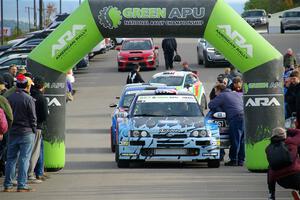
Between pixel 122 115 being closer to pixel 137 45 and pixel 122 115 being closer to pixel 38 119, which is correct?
pixel 38 119

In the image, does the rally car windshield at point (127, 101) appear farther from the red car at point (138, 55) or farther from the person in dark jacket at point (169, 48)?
the red car at point (138, 55)

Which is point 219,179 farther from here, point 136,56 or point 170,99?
point 136,56

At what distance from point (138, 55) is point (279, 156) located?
112 ft

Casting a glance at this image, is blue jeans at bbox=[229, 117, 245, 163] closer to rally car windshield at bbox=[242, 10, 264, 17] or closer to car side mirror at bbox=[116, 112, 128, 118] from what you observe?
car side mirror at bbox=[116, 112, 128, 118]

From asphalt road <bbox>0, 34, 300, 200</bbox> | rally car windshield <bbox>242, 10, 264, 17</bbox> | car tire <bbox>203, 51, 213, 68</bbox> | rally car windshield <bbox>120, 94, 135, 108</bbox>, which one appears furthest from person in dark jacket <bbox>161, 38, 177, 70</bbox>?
rally car windshield <bbox>242, 10, 264, 17</bbox>

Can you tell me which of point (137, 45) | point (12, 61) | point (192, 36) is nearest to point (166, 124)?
point (192, 36)

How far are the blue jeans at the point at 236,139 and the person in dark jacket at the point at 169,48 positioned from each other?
2611cm

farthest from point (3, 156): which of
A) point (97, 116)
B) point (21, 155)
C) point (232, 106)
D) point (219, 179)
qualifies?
point (97, 116)

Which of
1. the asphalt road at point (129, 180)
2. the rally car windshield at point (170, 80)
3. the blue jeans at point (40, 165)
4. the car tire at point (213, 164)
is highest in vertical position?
the rally car windshield at point (170, 80)

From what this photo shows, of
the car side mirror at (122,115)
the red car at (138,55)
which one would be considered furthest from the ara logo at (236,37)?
the red car at (138,55)

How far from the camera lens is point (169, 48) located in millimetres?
47906

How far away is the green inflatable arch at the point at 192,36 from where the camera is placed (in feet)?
63.3

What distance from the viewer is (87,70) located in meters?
51.9

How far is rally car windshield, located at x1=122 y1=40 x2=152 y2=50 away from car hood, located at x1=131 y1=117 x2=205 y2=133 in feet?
92.3
